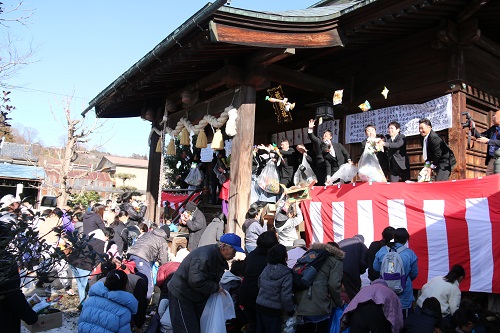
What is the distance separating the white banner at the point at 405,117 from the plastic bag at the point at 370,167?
4.22ft

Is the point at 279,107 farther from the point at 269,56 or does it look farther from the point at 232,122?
the point at 269,56

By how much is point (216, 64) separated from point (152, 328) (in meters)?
5.02

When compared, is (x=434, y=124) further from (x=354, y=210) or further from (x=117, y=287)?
(x=117, y=287)

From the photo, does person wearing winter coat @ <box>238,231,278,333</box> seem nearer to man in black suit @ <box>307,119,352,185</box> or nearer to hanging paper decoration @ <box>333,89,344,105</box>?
man in black suit @ <box>307,119,352,185</box>

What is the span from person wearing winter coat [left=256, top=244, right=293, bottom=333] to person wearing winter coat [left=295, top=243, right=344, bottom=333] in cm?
21

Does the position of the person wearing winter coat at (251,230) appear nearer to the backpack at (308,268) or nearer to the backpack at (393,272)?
the backpack at (308,268)

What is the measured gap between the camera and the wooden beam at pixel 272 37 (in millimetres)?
6195

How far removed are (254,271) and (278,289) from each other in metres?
0.59

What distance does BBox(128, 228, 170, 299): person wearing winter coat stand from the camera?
22.0ft

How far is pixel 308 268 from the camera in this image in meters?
4.97

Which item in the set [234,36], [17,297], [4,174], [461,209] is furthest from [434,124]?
[4,174]

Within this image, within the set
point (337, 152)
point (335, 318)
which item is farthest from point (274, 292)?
point (337, 152)

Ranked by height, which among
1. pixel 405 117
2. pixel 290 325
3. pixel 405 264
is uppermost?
pixel 405 117

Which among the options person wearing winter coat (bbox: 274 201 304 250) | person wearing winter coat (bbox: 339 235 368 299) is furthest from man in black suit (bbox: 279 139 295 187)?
person wearing winter coat (bbox: 339 235 368 299)
